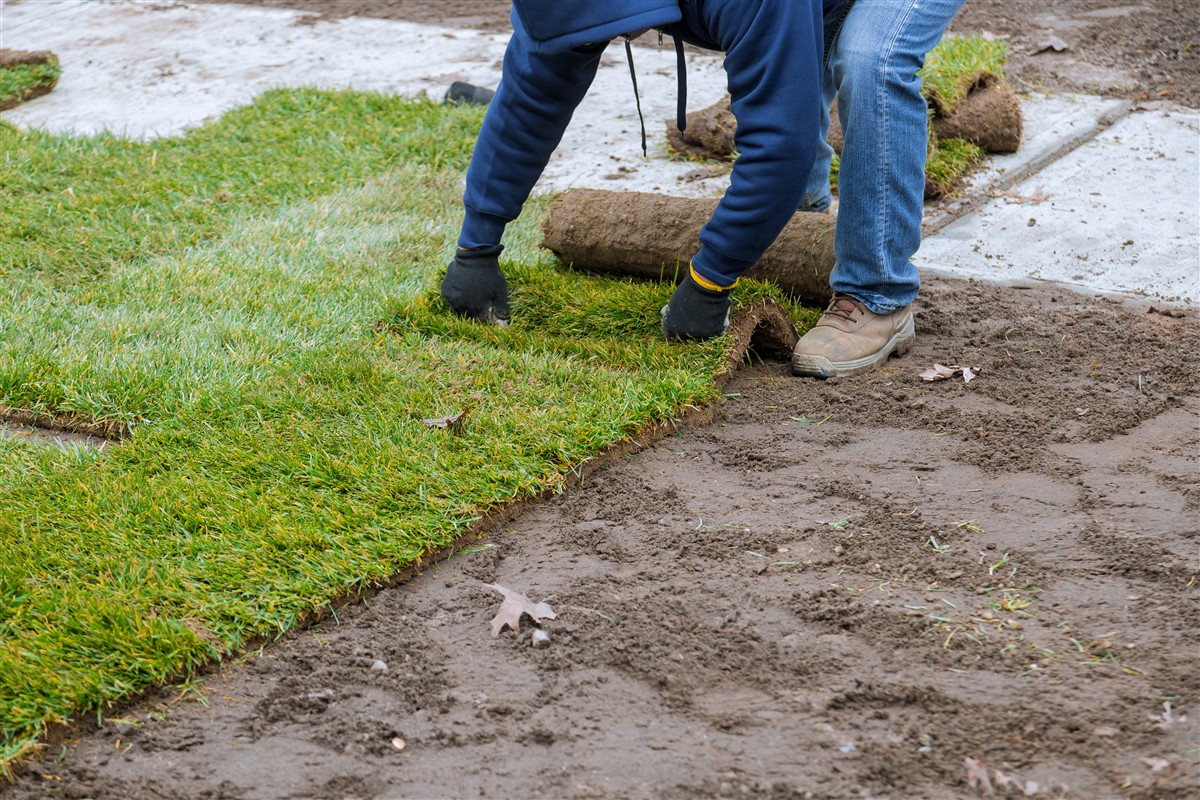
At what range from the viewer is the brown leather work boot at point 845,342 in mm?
3635

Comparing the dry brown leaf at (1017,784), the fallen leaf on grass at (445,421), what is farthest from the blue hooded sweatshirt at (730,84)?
the dry brown leaf at (1017,784)

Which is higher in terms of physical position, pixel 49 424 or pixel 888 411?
pixel 49 424

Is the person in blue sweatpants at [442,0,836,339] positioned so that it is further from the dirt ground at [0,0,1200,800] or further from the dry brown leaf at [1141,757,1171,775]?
the dry brown leaf at [1141,757,1171,775]

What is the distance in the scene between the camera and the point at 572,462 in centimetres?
310

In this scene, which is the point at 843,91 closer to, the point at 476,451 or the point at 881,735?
the point at 476,451

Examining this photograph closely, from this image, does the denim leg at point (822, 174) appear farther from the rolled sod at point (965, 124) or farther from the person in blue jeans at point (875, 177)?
the rolled sod at point (965, 124)

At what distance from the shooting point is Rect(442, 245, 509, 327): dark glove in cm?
392

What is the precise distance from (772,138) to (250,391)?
5.64 feet

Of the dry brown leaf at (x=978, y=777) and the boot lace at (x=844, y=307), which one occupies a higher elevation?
the boot lace at (x=844, y=307)

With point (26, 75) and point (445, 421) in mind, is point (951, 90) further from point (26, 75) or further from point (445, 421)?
point (26, 75)

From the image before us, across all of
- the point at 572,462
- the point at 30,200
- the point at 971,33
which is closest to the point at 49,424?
the point at 572,462

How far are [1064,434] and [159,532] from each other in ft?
7.97

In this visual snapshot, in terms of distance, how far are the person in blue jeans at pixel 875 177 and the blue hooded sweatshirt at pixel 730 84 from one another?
0.21 m

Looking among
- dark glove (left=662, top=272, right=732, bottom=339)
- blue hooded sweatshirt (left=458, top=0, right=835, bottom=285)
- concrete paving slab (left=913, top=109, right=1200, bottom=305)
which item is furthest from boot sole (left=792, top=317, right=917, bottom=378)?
concrete paving slab (left=913, top=109, right=1200, bottom=305)
